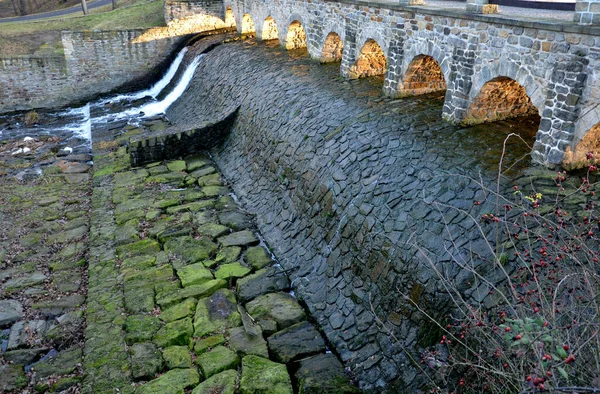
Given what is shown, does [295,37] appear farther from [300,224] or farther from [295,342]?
[295,342]

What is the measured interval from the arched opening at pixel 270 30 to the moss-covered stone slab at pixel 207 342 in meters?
13.4

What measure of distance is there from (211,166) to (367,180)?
19.2 ft

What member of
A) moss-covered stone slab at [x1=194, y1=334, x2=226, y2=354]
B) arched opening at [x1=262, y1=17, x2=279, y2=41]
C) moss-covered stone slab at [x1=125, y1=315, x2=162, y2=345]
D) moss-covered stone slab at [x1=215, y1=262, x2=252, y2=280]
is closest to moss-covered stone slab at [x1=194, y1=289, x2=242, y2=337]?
moss-covered stone slab at [x1=194, y1=334, x2=226, y2=354]

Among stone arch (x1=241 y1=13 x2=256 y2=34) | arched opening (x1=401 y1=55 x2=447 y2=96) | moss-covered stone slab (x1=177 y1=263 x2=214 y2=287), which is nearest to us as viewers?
moss-covered stone slab (x1=177 y1=263 x2=214 y2=287)

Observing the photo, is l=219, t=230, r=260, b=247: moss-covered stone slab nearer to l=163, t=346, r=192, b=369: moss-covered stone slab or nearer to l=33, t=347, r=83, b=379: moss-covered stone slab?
l=163, t=346, r=192, b=369: moss-covered stone slab

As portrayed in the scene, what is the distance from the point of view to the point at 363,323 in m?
7.82

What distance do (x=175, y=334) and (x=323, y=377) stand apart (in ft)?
8.09

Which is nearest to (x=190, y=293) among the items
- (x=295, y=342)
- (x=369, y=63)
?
(x=295, y=342)

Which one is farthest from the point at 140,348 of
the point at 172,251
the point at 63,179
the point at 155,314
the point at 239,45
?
the point at 239,45

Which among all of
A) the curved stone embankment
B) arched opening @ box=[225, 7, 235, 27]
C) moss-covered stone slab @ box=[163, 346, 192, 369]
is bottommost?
moss-covered stone slab @ box=[163, 346, 192, 369]

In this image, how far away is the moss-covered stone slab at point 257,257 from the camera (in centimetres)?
1002

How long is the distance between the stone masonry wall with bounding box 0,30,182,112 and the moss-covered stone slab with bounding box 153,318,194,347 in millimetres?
14386

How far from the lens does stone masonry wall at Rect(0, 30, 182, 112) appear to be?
19.3m

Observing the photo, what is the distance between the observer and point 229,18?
874 inches
